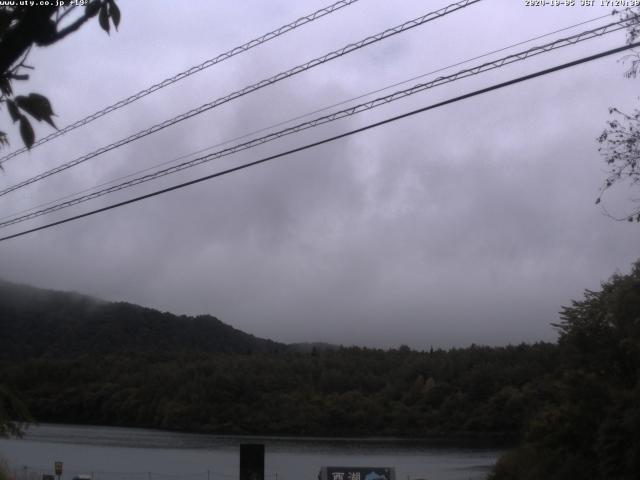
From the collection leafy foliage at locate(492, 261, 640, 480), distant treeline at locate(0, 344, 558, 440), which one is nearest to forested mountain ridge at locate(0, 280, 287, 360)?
distant treeline at locate(0, 344, 558, 440)

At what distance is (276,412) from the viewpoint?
5775 cm

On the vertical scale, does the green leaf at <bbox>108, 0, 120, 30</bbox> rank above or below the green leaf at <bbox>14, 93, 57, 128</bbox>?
above

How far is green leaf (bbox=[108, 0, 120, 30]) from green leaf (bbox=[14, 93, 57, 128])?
517mm

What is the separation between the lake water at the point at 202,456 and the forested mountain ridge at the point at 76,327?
4642 mm

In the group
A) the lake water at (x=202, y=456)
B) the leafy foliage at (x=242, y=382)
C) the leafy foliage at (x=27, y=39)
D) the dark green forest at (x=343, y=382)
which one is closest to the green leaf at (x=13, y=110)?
the leafy foliage at (x=27, y=39)

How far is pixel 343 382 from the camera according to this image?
60.2 m

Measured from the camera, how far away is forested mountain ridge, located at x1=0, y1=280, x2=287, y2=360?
97.5ft

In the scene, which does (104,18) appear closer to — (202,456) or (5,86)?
(5,86)

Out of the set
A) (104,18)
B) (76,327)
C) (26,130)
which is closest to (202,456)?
(76,327)

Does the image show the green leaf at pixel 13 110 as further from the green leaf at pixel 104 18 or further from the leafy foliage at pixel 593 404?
the leafy foliage at pixel 593 404

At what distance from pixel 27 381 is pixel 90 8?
109ft

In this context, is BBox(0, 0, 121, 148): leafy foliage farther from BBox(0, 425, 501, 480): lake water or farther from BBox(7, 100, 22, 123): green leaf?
BBox(0, 425, 501, 480): lake water

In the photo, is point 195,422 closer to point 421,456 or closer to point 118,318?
point 118,318

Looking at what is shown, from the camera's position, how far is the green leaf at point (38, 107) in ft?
12.7
